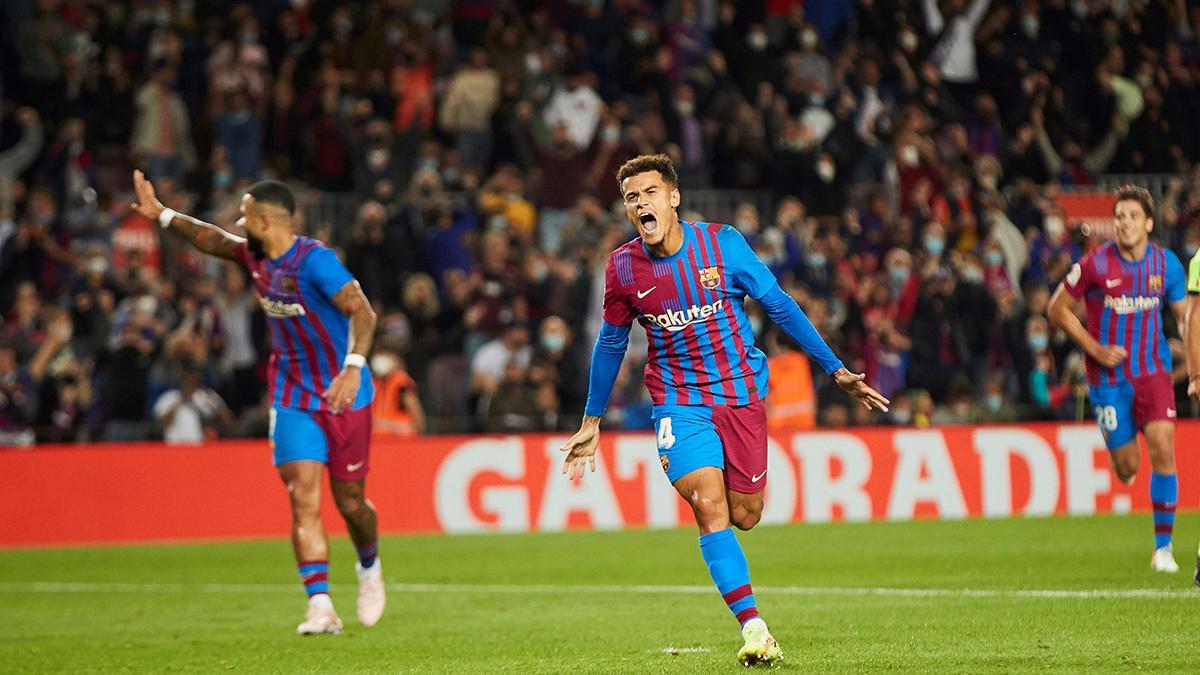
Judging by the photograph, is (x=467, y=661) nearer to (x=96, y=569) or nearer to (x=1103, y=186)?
(x=96, y=569)

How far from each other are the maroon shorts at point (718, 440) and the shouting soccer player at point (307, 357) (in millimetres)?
2397

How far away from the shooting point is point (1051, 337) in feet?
69.1

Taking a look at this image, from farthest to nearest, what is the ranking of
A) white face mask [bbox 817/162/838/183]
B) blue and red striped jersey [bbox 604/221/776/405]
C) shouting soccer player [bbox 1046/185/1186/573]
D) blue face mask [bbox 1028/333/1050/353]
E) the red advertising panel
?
1. white face mask [bbox 817/162/838/183]
2. blue face mask [bbox 1028/333/1050/353]
3. the red advertising panel
4. shouting soccer player [bbox 1046/185/1186/573]
5. blue and red striped jersey [bbox 604/221/776/405]

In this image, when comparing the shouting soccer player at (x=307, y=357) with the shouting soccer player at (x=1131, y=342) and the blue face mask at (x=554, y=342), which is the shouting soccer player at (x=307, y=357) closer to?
the shouting soccer player at (x=1131, y=342)

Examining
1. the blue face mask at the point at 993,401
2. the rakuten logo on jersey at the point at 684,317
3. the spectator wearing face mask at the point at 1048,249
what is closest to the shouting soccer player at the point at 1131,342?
the rakuten logo on jersey at the point at 684,317

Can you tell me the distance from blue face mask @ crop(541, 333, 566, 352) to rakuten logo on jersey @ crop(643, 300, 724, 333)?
11.4 m

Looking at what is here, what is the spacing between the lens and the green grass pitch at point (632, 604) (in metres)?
8.30

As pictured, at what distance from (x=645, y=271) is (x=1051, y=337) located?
13902 millimetres

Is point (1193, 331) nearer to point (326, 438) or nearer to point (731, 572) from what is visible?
point (731, 572)

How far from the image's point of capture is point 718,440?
812cm

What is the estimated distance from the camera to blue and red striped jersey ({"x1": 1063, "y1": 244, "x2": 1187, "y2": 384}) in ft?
40.2

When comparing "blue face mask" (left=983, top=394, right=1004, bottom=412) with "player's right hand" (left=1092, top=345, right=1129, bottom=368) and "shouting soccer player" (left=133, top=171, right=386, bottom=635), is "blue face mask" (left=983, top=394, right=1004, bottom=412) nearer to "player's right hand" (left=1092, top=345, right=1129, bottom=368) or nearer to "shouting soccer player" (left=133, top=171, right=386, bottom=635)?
"player's right hand" (left=1092, top=345, right=1129, bottom=368)

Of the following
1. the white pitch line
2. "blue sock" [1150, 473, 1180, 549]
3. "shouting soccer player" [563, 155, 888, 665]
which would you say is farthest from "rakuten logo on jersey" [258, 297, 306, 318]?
"blue sock" [1150, 473, 1180, 549]

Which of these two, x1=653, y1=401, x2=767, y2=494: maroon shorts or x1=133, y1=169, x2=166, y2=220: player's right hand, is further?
x1=133, y1=169, x2=166, y2=220: player's right hand
